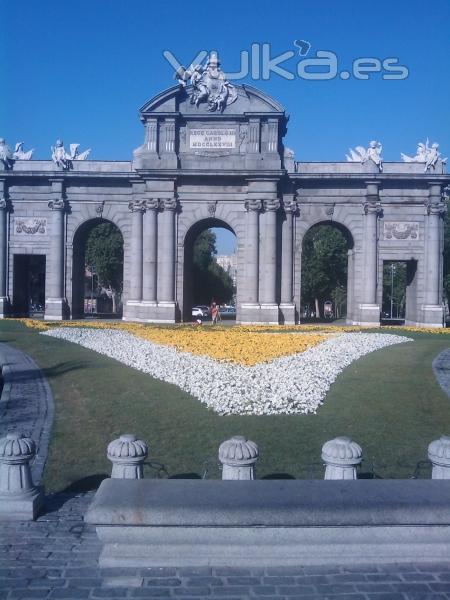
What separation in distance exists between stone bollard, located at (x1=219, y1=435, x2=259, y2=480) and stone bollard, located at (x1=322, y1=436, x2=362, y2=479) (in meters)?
0.95

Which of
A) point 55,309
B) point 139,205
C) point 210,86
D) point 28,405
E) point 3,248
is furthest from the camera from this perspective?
point 3,248

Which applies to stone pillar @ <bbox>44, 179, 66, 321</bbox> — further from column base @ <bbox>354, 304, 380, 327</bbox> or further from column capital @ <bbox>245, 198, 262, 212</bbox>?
column base @ <bbox>354, 304, 380, 327</bbox>

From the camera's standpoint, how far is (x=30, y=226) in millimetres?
42125

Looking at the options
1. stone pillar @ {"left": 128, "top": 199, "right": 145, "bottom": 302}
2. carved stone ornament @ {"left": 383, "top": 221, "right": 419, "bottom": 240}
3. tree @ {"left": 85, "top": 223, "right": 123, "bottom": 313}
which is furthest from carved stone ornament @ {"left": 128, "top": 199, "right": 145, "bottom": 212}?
tree @ {"left": 85, "top": 223, "right": 123, "bottom": 313}

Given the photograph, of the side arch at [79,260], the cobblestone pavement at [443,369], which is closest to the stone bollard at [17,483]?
the cobblestone pavement at [443,369]

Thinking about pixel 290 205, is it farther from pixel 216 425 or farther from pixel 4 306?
pixel 216 425

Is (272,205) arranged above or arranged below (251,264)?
above

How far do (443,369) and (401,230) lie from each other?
2363 centimetres

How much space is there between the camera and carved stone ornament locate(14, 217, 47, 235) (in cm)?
4206

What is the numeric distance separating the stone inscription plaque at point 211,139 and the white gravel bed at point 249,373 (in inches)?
708

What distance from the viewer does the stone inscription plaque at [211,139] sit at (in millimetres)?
39375

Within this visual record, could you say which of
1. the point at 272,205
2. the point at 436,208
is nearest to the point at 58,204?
the point at 272,205

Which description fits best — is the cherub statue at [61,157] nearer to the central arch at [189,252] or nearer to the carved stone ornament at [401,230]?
the central arch at [189,252]

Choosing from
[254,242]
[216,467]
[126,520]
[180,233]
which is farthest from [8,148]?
[126,520]
